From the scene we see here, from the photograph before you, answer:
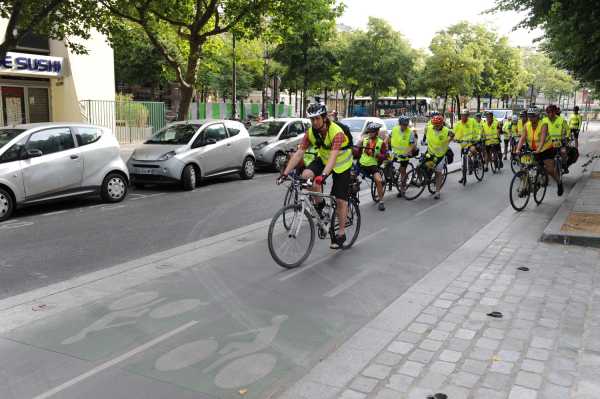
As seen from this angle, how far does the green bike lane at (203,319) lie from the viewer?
381 cm

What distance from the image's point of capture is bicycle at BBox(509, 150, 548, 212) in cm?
1016

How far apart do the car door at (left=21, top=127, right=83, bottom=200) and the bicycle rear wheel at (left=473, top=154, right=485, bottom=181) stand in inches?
371

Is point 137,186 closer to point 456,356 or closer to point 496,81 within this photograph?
point 456,356

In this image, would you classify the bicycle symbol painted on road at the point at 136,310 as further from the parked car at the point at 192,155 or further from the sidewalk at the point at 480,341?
the parked car at the point at 192,155

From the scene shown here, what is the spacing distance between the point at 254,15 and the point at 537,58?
263ft

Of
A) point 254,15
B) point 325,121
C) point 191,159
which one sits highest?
point 254,15

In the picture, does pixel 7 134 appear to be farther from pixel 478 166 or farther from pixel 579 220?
pixel 478 166

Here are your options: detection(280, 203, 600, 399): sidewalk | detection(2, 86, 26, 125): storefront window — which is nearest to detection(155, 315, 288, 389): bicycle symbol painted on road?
detection(280, 203, 600, 399): sidewalk

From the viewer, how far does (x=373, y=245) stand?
7676 mm

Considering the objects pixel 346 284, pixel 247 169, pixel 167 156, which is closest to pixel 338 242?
pixel 346 284

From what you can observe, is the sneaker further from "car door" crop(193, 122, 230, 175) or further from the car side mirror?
"car door" crop(193, 122, 230, 175)

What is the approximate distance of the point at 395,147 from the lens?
11750mm

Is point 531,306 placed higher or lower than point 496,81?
lower

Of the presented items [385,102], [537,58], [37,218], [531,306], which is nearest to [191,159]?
[37,218]
